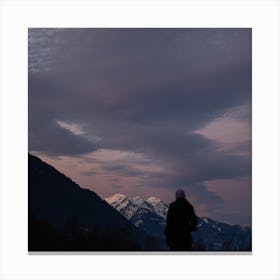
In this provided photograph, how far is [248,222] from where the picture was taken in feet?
44.3

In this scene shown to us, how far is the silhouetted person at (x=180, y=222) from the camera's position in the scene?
12984 mm

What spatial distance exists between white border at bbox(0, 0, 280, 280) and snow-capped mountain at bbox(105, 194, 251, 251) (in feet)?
0.79

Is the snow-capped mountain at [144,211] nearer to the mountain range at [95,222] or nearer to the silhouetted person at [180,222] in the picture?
the mountain range at [95,222]

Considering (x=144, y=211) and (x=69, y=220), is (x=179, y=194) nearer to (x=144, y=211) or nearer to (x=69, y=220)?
(x=144, y=211)

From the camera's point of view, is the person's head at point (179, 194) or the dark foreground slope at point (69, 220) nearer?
the person's head at point (179, 194)

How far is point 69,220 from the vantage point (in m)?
13.9

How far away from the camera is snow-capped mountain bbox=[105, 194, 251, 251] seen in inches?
536

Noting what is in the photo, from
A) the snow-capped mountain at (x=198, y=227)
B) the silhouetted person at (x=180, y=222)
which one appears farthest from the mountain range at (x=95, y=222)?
the silhouetted person at (x=180, y=222)

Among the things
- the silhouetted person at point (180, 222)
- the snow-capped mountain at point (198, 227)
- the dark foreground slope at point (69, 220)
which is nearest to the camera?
the silhouetted person at point (180, 222)

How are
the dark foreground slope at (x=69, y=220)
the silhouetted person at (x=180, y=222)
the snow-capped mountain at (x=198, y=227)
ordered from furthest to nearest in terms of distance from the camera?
the dark foreground slope at (x=69, y=220)
the snow-capped mountain at (x=198, y=227)
the silhouetted person at (x=180, y=222)
